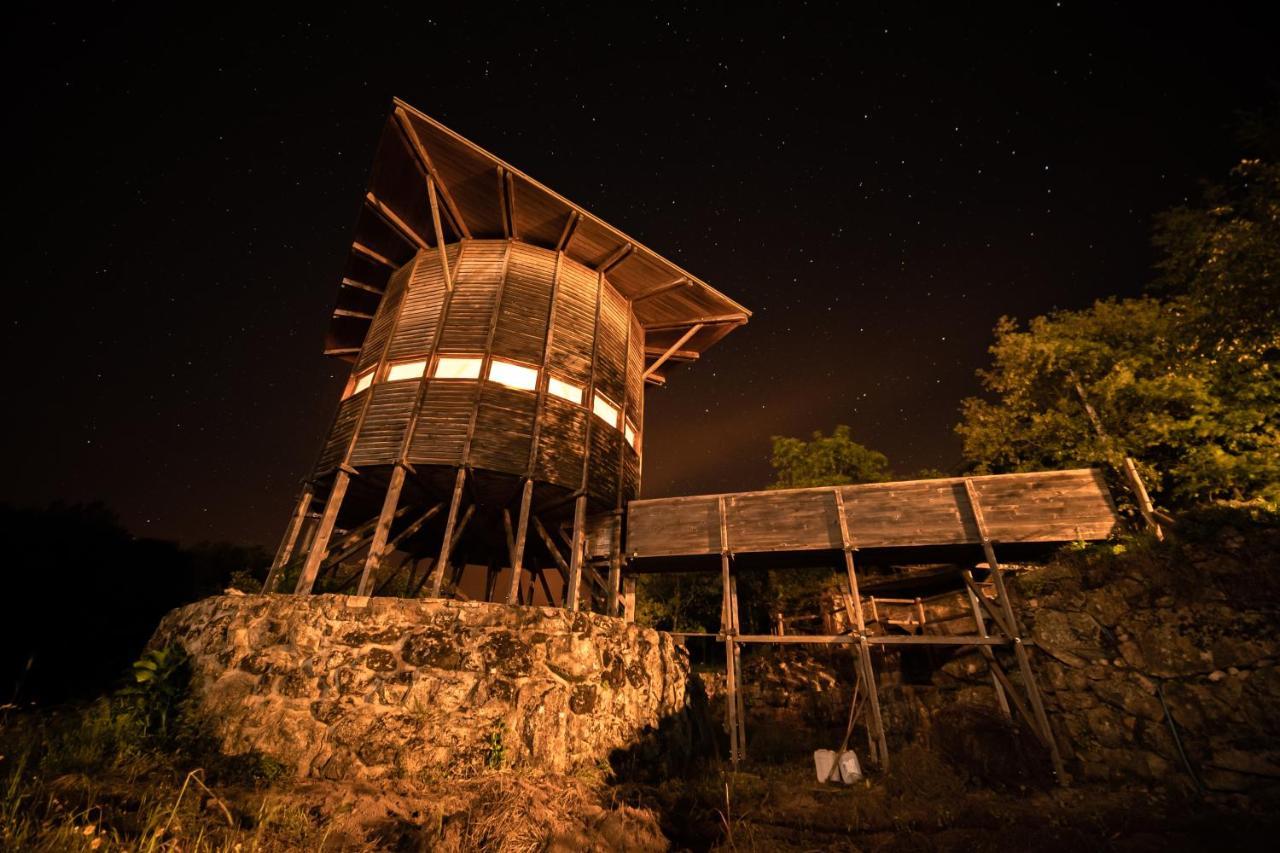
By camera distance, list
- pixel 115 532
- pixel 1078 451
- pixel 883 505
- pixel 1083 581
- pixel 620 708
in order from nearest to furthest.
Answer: pixel 620 708 < pixel 1083 581 < pixel 883 505 < pixel 1078 451 < pixel 115 532

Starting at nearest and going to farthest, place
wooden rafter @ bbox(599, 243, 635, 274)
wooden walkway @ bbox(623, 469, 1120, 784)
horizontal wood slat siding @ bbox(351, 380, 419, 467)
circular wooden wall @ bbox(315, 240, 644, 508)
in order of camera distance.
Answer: wooden walkway @ bbox(623, 469, 1120, 784) < horizontal wood slat siding @ bbox(351, 380, 419, 467) < circular wooden wall @ bbox(315, 240, 644, 508) < wooden rafter @ bbox(599, 243, 635, 274)

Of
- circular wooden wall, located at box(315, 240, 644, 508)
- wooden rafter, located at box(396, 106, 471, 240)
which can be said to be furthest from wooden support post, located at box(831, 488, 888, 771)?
wooden rafter, located at box(396, 106, 471, 240)

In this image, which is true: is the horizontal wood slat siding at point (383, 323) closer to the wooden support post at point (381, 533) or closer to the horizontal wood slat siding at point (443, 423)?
the horizontal wood slat siding at point (443, 423)

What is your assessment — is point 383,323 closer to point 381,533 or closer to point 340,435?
point 340,435

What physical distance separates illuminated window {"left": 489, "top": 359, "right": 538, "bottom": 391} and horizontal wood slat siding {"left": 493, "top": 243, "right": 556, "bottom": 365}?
207 millimetres

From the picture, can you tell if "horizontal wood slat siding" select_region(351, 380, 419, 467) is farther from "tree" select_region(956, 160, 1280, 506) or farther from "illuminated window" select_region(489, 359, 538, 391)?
"tree" select_region(956, 160, 1280, 506)

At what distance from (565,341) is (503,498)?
508 centimetres

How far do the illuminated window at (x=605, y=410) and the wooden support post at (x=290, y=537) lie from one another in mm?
7871

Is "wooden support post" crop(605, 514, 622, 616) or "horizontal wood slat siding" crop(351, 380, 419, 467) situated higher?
"horizontal wood slat siding" crop(351, 380, 419, 467)

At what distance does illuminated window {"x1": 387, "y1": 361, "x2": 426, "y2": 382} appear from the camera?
14539 millimetres

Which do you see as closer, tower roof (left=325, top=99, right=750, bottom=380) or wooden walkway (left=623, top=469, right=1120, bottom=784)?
wooden walkway (left=623, top=469, right=1120, bottom=784)

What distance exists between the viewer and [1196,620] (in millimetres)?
10570

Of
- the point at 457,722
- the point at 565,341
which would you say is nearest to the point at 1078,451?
the point at 565,341

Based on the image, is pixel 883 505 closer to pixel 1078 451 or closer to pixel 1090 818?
pixel 1090 818
